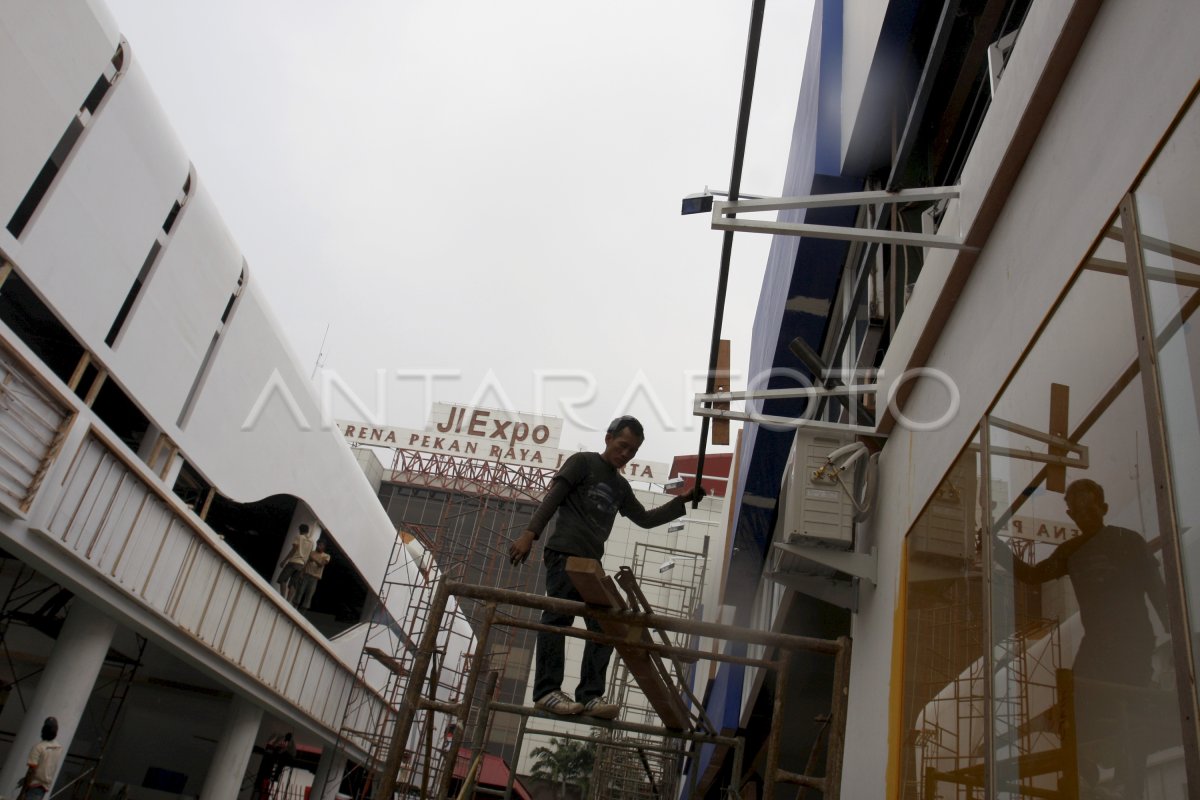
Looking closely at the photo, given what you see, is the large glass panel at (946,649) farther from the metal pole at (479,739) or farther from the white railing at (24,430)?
the white railing at (24,430)

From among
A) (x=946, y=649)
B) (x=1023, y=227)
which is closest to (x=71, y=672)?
(x=946, y=649)

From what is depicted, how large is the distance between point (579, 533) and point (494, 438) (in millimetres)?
47868

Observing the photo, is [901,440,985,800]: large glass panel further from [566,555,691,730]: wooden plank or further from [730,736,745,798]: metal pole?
[730,736,745,798]: metal pole

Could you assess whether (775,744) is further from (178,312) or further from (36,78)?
(178,312)

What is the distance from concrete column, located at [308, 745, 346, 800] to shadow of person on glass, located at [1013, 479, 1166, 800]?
24.1 metres

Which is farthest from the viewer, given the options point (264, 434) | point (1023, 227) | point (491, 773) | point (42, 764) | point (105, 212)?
point (491, 773)

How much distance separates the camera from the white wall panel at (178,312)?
43.1ft

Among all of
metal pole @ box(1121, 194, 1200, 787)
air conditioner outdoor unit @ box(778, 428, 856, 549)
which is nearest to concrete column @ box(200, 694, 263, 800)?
air conditioner outdoor unit @ box(778, 428, 856, 549)

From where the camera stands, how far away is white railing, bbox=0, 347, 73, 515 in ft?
34.2

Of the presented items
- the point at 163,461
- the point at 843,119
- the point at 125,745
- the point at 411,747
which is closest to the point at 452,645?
the point at 411,747

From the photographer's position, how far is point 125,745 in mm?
24328

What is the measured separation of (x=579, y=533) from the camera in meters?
6.21

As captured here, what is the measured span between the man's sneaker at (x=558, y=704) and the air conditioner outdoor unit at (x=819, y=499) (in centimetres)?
158

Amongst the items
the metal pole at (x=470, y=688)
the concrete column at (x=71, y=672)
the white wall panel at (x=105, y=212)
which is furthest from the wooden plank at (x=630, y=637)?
the concrete column at (x=71, y=672)
